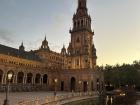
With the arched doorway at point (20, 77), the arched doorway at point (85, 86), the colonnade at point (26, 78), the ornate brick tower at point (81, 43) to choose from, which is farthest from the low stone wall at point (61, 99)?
the ornate brick tower at point (81, 43)

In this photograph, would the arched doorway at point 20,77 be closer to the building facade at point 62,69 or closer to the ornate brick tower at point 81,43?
the building facade at point 62,69

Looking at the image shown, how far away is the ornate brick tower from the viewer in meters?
83.4

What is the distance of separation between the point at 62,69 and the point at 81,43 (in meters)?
14.5

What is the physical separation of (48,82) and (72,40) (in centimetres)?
2212

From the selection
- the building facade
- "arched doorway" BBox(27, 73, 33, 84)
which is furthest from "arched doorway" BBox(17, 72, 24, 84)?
"arched doorway" BBox(27, 73, 33, 84)

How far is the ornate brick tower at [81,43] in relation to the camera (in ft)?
274

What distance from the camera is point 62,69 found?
79750 mm

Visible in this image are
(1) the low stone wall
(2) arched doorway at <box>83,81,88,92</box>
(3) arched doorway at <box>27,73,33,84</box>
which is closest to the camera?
(1) the low stone wall

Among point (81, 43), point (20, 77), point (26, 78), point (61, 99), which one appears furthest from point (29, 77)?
point (61, 99)

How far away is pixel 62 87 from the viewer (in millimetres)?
80125

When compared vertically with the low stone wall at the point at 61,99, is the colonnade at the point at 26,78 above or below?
above

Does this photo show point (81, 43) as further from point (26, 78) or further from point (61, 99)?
point (61, 99)

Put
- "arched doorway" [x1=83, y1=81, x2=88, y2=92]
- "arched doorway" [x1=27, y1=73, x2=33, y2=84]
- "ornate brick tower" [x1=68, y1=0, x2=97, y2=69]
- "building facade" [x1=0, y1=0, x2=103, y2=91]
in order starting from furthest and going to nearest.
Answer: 1. "ornate brick tower" [x1=68, y1=0, x2=97, y2=69]
2. "arched doorway" [x1=83, y1=81, x2=88, y2=92]
3. "arched doorway" [x1=27, y1=73, x2=33, y2=84]
4. "building facade" [x1=0, y1=0, x2=103, y2=91]

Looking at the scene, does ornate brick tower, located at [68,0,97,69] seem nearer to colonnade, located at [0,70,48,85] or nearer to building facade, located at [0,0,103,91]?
building facade, located at [0,0,103,91]
